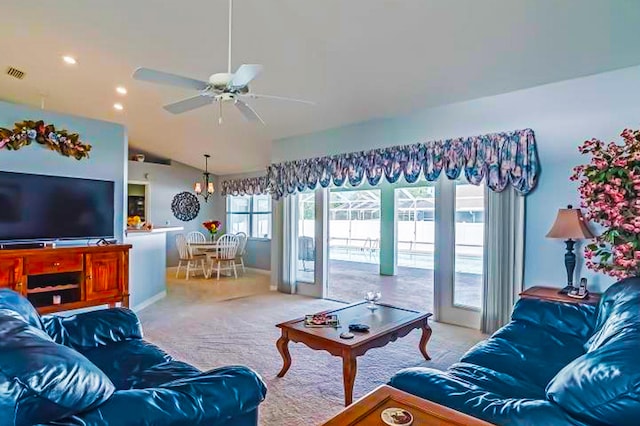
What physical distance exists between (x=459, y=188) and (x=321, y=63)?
227 centimetres

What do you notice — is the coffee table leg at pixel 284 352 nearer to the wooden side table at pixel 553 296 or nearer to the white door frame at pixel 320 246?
the wooden side table at pixel 553 296

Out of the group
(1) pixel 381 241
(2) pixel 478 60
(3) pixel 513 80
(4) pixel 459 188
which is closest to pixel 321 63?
(2) pixel 478 60

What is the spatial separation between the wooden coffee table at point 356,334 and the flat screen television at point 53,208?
297cm

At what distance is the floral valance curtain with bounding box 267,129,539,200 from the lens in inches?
163

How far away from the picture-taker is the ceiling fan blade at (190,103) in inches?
115

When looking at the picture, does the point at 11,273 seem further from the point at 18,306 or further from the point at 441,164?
the point at 441,164

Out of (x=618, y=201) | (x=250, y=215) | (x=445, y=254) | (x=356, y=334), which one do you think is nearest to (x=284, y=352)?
(x=356, y=334)

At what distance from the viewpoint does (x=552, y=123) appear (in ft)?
13.2

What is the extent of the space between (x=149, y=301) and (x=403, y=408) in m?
5.20

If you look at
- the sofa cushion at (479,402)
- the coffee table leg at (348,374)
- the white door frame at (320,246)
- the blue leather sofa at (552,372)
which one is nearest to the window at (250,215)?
the white door frame at (320,246)

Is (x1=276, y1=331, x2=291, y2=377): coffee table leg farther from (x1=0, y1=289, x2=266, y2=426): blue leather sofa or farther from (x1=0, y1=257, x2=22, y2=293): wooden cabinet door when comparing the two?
(x1=0, y1=257, x2=22, y2=293): wooden cabinet door

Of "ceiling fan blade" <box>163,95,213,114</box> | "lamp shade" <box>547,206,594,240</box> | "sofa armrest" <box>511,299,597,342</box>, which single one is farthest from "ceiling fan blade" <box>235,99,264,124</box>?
"lamp shade" <box>547,206,594,240</box>

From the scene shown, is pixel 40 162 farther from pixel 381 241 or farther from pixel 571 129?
pixel 381 241

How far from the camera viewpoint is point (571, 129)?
392 centimetres
